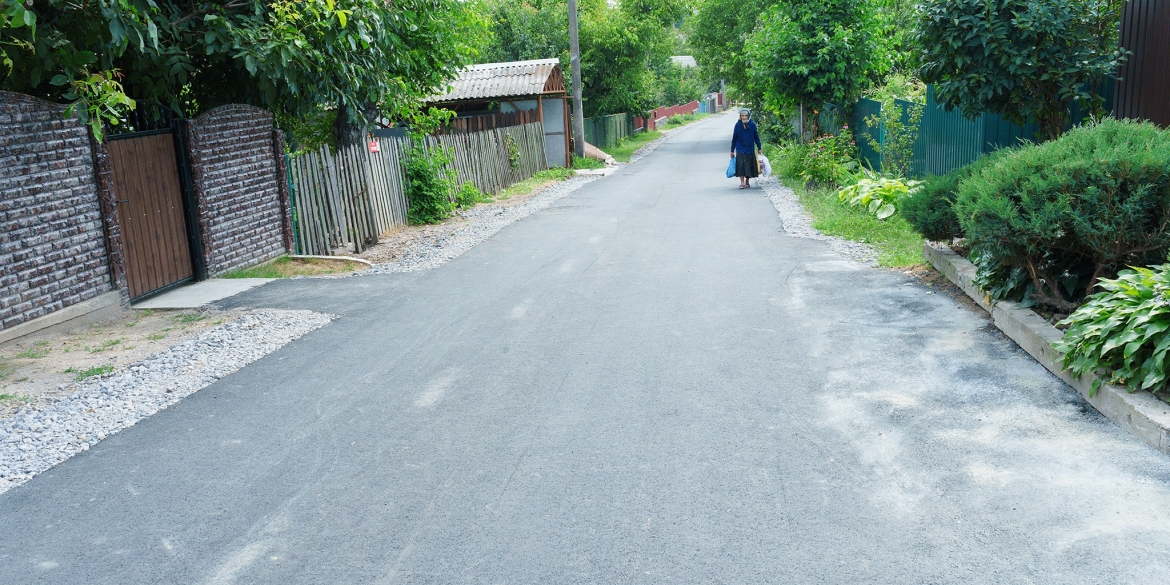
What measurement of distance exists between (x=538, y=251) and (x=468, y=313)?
3756mm

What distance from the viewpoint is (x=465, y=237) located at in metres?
14.2

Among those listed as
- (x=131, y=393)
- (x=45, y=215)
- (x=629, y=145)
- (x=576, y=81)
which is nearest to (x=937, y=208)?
(x=131, y=393)

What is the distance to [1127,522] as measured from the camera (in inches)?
160

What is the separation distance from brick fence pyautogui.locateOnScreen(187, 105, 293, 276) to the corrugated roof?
46.8ft

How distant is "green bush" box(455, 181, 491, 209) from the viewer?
18391 mm

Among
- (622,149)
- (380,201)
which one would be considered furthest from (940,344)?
(622,149)

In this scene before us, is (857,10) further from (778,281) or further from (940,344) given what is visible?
(940,344)

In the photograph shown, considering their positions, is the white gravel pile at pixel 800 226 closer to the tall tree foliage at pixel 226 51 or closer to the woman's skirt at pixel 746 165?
the woman's skirt at pixel 746 165

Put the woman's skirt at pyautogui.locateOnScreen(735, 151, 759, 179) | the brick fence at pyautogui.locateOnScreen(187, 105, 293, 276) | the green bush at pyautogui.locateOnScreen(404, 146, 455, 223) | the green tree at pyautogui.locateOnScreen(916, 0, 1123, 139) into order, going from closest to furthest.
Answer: the green tree at pyautogui.locateOnScreen(916, 0, 1123, 139) < the brick fence at pyautogui.locateOnScreen(187, 105, 293, 276) < the green bush at pyautogui.locateOnScreen(404, 146, 455, 223) < the woman's skirt at pyautogui.locateOnScreen(735, 151, 759, 179)

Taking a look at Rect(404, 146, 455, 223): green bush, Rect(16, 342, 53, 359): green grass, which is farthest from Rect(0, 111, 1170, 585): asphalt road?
Rect(404, 146, 455, 223): green bush

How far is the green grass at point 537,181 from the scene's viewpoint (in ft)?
70.7

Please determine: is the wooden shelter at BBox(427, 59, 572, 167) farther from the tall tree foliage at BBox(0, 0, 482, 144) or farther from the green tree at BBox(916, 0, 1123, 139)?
the green tree at BBox(916, 0, 1123, 139)

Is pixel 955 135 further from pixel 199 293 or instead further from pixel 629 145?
pixel 629 145

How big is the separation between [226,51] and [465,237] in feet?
15.7
